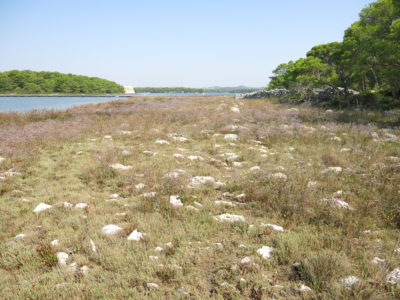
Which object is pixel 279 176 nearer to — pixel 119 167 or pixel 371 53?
pixel 119 167

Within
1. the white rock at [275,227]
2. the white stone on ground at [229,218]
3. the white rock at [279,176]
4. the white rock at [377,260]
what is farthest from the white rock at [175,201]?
the white rock at [377,260]

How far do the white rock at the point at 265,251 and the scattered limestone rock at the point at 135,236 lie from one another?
2027 millimetres

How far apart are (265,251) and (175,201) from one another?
7.88ft

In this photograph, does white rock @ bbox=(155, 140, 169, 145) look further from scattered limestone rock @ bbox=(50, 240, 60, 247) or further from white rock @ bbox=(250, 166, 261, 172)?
scattered limestone rock @ bbox=(50, 240, 60, 247)

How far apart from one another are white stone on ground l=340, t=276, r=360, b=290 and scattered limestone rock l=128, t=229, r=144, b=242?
3.06 m

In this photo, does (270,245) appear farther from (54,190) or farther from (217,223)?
(54,190)

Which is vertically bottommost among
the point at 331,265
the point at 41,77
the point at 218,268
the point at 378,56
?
the point at 218,268

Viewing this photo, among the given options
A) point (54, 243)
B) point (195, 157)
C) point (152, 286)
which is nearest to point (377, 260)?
point (152, 286)

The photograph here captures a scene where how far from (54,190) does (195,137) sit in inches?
301

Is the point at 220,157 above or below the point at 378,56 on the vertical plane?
below

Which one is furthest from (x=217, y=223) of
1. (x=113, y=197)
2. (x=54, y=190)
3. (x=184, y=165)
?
(x=54, y=190)

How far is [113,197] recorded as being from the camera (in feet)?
20.1

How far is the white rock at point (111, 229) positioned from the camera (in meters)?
4.42

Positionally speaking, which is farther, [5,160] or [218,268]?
[5,160]
